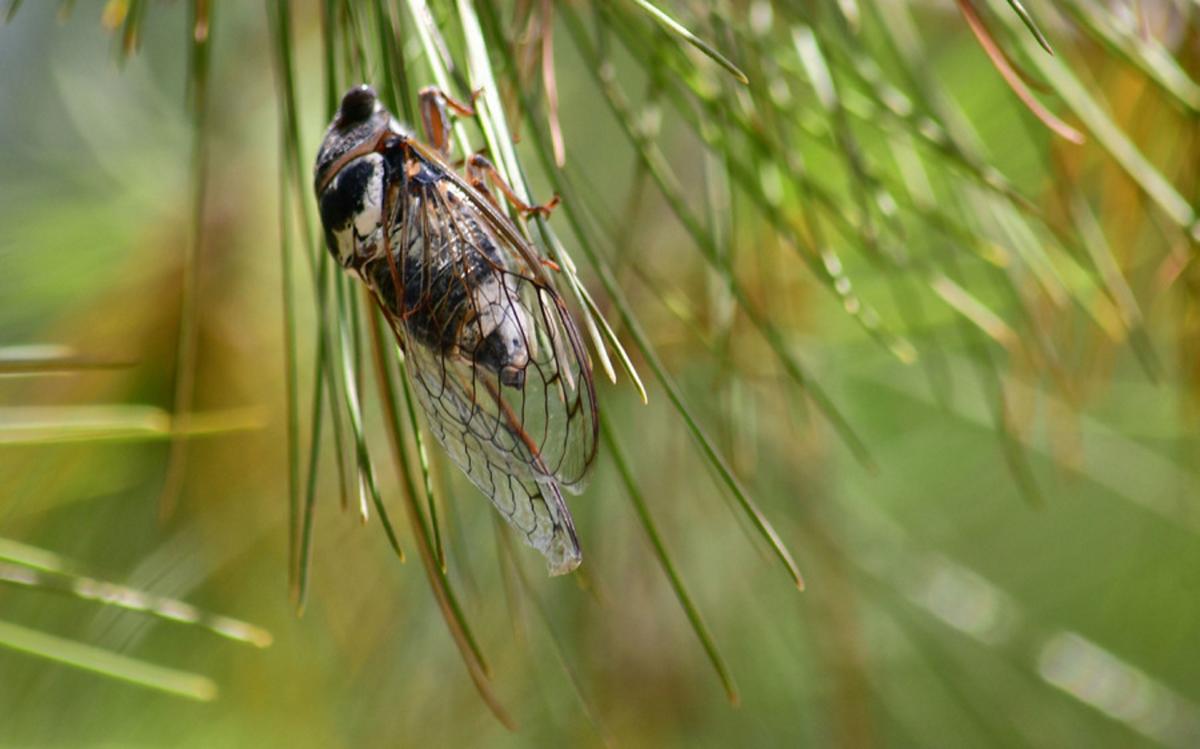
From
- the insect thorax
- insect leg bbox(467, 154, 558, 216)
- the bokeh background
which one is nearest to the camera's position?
insect leg bbox(467, 154, 558, 216)

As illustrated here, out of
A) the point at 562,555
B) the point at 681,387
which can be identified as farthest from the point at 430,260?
the point at 681,387

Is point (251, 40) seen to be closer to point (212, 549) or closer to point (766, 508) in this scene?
point (212, 549)

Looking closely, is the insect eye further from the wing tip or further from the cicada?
the wing tip

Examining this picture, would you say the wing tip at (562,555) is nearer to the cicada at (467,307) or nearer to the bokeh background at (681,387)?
the cicada at (467,307)

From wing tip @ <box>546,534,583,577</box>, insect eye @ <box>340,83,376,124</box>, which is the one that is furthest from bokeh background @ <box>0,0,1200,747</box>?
wing tip @ <box>546,534,583,577</box>

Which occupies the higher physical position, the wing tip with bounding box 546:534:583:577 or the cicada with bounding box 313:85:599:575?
the cicada with bounding box 313:85:599:575

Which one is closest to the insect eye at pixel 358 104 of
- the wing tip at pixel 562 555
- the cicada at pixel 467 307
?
the cicada at pixel 467 307

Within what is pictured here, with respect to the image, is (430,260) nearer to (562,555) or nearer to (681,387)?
(562,555)

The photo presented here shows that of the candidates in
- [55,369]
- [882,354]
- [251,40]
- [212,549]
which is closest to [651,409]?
[882,354]
